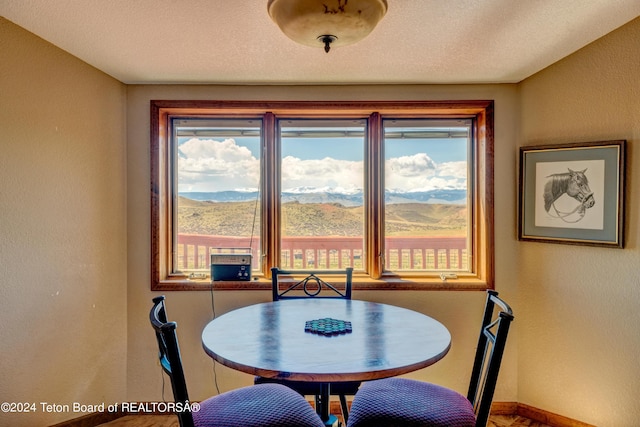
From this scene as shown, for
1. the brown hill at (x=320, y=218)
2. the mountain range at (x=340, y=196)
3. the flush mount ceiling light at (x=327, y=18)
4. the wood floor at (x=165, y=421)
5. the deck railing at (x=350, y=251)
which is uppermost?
the flush mount ceiling light at (x=327, y=18)

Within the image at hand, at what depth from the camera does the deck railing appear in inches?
102

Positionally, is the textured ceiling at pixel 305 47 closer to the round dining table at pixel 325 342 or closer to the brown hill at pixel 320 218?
the brown hill at pixel 320 218

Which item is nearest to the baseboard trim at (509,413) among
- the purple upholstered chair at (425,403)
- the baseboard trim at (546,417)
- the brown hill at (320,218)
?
the baseboard trim at (546,417)

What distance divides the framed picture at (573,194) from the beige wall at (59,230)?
2.70 meters

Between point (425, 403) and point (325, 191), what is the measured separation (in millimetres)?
1536

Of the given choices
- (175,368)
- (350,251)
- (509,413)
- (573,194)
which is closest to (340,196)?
(350,251)

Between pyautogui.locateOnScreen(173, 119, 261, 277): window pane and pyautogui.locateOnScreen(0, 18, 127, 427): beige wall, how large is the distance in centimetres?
39

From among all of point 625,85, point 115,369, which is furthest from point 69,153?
point 625,85

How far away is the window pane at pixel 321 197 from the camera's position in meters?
2.60

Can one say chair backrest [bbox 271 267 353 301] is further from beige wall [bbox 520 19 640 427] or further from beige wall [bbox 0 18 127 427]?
beige wall [bbox 520 19 640 427]

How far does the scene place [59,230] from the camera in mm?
2031

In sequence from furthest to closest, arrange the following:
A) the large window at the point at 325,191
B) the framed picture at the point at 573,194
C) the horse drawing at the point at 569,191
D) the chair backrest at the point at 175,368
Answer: the large window at the point at 325,191 < the horse drawing at the point at 569,191 < the framed picture at the point at 573,194 < the chair backrest at the point at 175,368

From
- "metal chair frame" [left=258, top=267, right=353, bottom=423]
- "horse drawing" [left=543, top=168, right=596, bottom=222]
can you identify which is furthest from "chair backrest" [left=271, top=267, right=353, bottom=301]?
"horse drawing" [left=543, top=168, right=596, bottom=222]

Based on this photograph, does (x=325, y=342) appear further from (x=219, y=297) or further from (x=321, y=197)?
(x=321, y=197)
